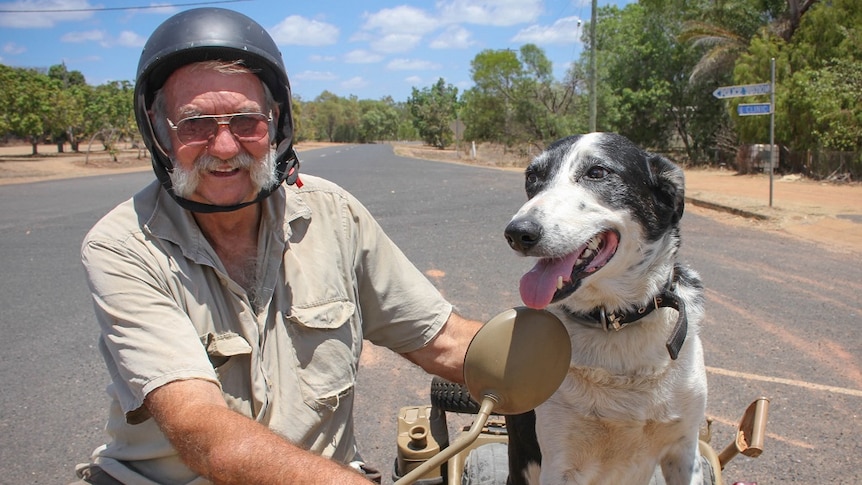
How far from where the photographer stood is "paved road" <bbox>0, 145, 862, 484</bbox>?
376 centimetres

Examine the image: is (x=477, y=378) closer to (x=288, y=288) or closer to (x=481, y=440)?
(x=288, y=288)

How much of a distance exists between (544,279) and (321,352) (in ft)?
2.56

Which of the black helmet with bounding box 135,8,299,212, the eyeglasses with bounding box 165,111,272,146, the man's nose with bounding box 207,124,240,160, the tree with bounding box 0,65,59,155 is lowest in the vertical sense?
the man's nose with bounding box 207,124,240,160

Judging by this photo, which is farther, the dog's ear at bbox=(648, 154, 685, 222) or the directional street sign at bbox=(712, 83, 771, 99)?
the directional street sign at bbox=(712, 83, 771, 99)

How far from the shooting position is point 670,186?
2586 mm

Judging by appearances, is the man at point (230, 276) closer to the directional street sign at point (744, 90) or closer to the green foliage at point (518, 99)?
the directional street sign at point (744, 90)

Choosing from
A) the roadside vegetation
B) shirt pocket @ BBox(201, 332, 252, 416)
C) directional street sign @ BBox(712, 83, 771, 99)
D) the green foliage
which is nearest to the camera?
shirt pocket @ BBox(201, 332, 252, 416)

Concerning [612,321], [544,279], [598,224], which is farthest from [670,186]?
[544,279]

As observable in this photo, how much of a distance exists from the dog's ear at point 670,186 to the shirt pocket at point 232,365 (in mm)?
1673

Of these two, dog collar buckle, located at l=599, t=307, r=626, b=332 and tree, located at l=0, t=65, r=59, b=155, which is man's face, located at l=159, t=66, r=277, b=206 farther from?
tree, located at l=0, t=65, r=59, b=155

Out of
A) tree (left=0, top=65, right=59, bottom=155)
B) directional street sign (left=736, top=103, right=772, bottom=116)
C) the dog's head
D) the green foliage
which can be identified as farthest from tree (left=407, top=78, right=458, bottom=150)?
the dog's head

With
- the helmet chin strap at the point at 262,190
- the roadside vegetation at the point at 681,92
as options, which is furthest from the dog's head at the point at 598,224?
the roadside vegetation at the point at 681,92

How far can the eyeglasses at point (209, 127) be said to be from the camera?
2.22 m

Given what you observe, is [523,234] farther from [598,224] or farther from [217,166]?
[217,166]
